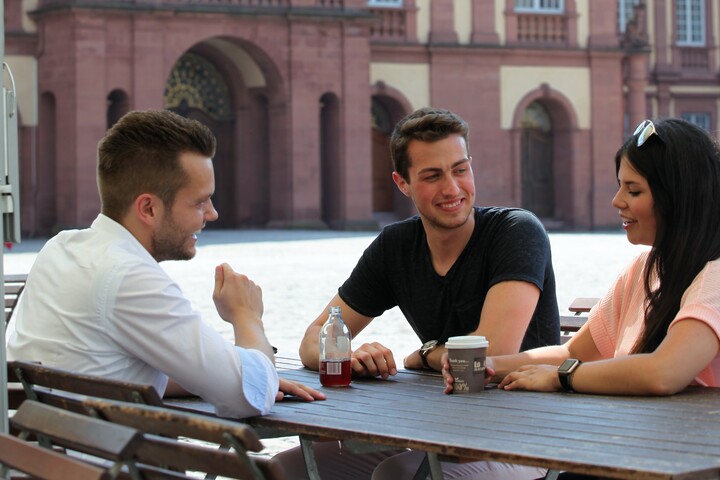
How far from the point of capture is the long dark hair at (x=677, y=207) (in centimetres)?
438

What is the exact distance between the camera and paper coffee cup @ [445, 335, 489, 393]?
434 cm

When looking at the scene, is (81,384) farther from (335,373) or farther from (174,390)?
(335,373)

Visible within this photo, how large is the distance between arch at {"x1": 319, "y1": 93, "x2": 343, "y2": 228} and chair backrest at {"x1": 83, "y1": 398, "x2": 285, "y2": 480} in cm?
3234

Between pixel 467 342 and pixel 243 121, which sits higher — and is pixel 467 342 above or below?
below

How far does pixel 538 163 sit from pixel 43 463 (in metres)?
37.8

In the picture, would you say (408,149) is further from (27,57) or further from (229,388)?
(27,57)

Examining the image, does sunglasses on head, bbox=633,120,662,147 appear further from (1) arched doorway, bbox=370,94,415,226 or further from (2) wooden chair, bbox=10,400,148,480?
(1) arched doorway, bbox=370,94,415,226

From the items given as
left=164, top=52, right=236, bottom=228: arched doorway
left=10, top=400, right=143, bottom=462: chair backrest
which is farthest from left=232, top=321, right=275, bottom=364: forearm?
left=164, top=52, right=236, bottom=228: arched doorway

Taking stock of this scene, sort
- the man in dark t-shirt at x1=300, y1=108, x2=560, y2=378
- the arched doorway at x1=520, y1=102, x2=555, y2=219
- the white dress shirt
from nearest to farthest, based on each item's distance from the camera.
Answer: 1. the white dress shirt
2. the man in dark t-shirt at x1=300, y1=108, x2=560, y2=378
3. the arched doorway at x1=520, y1=102, x2=555, y2=219

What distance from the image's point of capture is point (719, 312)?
4.22 metres

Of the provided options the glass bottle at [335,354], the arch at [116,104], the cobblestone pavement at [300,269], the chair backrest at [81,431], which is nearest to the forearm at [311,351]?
the glass bottle at [335,354]

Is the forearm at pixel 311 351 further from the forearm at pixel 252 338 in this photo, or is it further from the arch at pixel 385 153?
the arch at pixel 385 153

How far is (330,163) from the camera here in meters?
36.2

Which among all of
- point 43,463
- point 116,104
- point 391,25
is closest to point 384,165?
point 391,25
